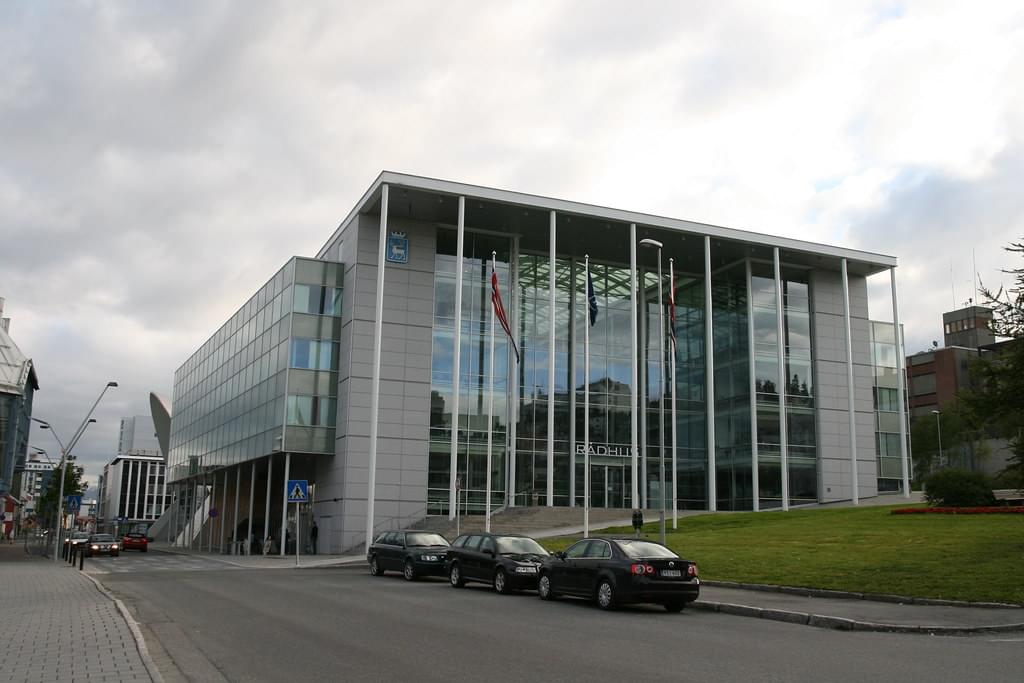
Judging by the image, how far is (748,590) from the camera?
19.7 metres

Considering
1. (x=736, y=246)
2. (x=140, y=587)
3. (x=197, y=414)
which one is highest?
(x=736, y=246)

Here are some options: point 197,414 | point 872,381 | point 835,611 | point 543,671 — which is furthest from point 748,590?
point 197,414

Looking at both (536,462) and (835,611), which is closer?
(835,611)

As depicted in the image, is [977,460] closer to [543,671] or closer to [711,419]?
[711,419]

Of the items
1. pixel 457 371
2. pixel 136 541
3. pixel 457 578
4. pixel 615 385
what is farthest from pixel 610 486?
pixel 136 541

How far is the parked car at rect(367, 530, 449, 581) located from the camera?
25.2 meters

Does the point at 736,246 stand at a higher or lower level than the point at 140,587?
higher

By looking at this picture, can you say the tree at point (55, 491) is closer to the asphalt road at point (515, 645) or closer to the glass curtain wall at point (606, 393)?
the glass curtain wall at point (606, 393)

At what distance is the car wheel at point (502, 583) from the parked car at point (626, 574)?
222 centimetres

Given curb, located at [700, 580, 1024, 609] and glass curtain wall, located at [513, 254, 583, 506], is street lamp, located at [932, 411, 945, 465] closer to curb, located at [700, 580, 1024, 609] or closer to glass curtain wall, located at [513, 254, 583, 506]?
glass curtain wall, located at [513, 254, 583, 506]

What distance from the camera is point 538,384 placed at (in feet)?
163

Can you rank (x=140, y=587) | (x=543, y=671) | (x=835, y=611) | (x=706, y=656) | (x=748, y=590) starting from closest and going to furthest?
(x=543, y=671) < (x=706, y=656) < (x=835, y=611) < (x=748, y=590) < (x=140, y=587)

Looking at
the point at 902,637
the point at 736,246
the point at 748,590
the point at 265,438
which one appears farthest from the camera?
the point at 736,246

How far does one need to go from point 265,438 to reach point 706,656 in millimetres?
40143
